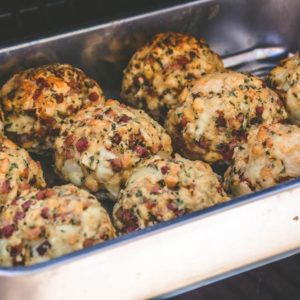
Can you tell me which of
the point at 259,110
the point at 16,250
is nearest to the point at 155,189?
the point at 16,250

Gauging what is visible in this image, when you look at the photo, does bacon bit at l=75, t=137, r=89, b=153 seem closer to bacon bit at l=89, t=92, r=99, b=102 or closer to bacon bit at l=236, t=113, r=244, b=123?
bacon bit at l=89, t=92, r=99, b=102

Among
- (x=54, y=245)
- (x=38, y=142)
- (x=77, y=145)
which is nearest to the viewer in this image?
(x=54, y=245)

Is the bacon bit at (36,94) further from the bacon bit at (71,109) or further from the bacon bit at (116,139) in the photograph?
the bacon bit at (116,139)

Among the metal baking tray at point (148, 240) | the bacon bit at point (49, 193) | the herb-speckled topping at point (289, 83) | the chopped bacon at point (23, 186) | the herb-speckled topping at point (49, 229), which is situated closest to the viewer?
the metal baking tray at point (148, 240)

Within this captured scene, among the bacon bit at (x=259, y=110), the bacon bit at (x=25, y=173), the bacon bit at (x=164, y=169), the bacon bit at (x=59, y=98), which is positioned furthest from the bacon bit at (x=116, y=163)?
the bacon bit at (x=259, y=110)

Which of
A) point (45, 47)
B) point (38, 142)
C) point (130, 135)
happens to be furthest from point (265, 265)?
point (45, 47)

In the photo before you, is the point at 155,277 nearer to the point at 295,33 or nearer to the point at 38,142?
the point at 38,142

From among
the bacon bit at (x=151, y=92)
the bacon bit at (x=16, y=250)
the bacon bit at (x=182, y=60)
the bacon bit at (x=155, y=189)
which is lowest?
the bacon bit at (x=16, y=250)
